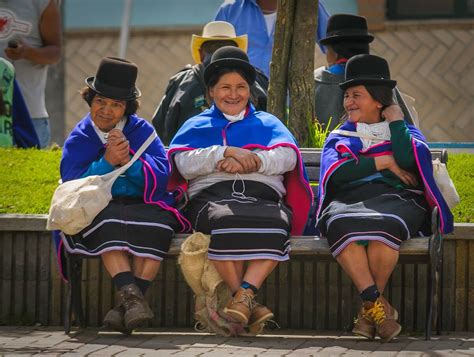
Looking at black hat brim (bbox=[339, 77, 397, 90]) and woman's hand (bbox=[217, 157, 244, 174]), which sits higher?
black hat brim (bbox=[339, 77, 397, 90])

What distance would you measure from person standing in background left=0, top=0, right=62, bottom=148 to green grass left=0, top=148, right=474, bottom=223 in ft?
3.34

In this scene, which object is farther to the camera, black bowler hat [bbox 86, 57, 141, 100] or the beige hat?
the beige hat

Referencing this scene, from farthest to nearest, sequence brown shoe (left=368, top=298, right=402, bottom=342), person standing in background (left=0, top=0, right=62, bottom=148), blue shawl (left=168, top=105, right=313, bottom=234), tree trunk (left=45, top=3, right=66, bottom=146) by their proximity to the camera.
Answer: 1. tree trunk (left=45, top=3, right=66, bottom=146)
2. person standing in background (left=0, top=0, right=62, bottom=148)
3. blue shawl (left=168, top=105, right=313, bottom=234)
4. brown shoe (left=368, top=298, right=402, bottom=342)

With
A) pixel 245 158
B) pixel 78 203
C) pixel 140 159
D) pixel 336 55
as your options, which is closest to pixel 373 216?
pixel 245 158

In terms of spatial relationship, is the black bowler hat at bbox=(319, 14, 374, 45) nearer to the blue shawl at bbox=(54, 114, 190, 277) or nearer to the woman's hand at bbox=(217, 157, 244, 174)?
the blue shawl at bbox=(54, 114, 190, 277)

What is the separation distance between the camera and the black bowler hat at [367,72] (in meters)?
8.41

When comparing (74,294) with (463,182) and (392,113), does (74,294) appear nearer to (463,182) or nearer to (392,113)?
(392,113)

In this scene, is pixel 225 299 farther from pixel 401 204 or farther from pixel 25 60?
pixel 25 60

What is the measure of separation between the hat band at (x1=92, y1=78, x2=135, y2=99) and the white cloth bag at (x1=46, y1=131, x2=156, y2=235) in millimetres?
503

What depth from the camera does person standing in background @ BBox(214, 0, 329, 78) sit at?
38.9ft

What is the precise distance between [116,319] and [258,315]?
739 mm

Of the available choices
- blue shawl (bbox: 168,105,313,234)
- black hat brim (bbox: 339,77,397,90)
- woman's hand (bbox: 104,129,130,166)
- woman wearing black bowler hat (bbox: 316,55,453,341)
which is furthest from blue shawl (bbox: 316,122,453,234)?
woman's hand (bbox: 104,129,130,166)

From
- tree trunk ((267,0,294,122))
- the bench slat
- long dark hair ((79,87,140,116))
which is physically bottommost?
the bench slat

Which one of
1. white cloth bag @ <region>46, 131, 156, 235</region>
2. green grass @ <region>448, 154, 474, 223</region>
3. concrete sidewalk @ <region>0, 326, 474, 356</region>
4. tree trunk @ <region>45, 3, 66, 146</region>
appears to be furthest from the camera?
tree trunk @ <region>45, 3, 66, 146</region>
